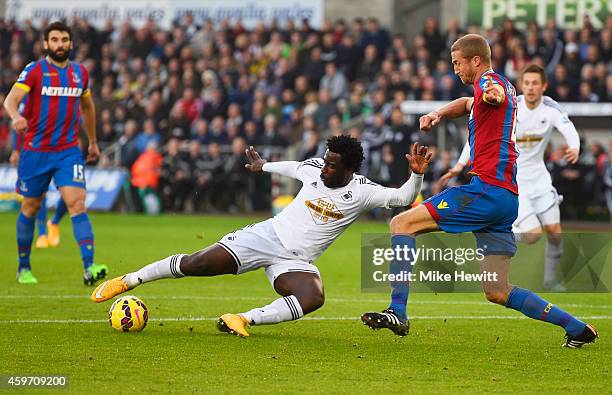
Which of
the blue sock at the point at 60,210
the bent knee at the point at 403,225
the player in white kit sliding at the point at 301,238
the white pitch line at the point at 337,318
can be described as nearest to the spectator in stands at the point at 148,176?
the blue sock at the point at 60,210

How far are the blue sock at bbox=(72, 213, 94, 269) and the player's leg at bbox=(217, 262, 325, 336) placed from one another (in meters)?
3.53

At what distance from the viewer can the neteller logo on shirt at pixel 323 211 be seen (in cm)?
859

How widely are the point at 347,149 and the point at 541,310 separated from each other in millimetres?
1845

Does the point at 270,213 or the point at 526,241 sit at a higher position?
the point at 526,241

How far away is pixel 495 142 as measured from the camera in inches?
318

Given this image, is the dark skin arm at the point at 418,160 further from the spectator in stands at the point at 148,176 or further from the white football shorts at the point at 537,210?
the spectator in stands at the point at 148,176

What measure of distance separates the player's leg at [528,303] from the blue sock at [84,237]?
4.97 m

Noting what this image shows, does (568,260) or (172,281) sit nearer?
(172,281)

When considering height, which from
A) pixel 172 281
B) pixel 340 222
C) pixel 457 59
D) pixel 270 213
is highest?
pixel 457 59

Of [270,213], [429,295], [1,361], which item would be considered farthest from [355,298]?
[270,213]

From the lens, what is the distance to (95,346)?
786cm

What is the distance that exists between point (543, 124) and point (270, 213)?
553 inches

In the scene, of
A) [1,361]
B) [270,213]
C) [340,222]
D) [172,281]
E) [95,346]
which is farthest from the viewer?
[270,213]

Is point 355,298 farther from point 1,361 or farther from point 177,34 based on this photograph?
point 177,34
